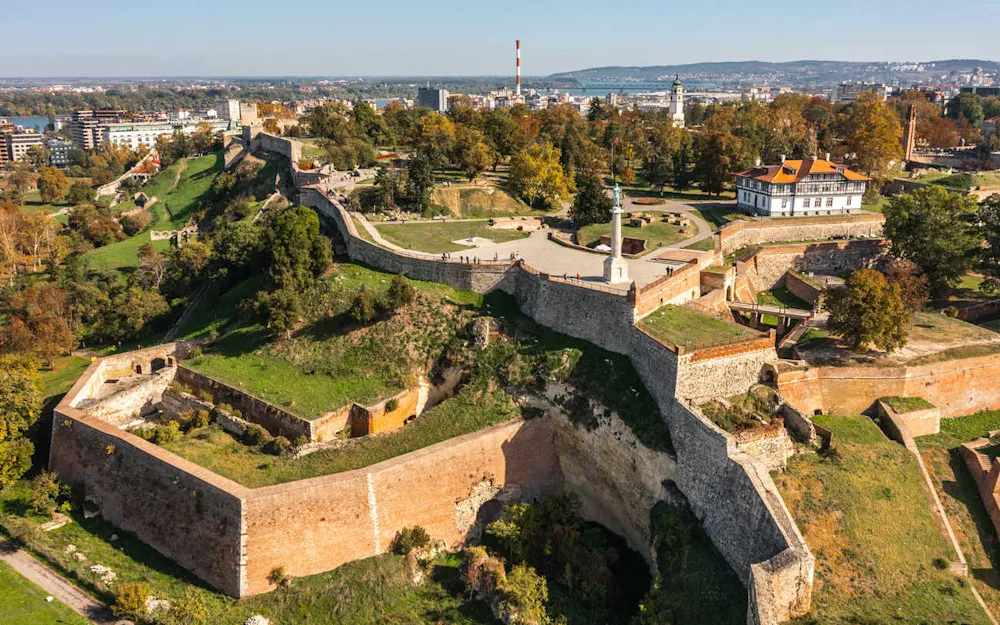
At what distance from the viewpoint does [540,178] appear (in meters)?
50.2

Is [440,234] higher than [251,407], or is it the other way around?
[440,234]

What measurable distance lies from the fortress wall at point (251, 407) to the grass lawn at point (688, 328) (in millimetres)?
14301

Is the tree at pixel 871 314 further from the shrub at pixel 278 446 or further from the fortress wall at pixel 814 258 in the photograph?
the shrub at pixel 278 446

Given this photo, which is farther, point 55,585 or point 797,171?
point 797,171

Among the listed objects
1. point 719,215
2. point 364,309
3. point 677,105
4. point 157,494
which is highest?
point 677,105

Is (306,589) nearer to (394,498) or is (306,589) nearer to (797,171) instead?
(394,498)

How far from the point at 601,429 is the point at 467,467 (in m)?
5.37

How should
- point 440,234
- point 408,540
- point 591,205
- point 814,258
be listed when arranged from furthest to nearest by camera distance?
point 591,205, point 440,234, point 814,258, point 408,540

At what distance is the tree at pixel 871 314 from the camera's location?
2820 centimetres

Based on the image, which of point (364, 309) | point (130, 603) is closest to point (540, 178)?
point (364, 309)

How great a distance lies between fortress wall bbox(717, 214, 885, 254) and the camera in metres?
41.7

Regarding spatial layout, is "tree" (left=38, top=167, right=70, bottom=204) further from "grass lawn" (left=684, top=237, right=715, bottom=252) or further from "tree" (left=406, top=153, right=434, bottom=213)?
"grass lawn" (left=684, top=237, right=715, bottom=252)

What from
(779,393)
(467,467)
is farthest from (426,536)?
(779,393)

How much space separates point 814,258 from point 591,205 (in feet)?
42.6
